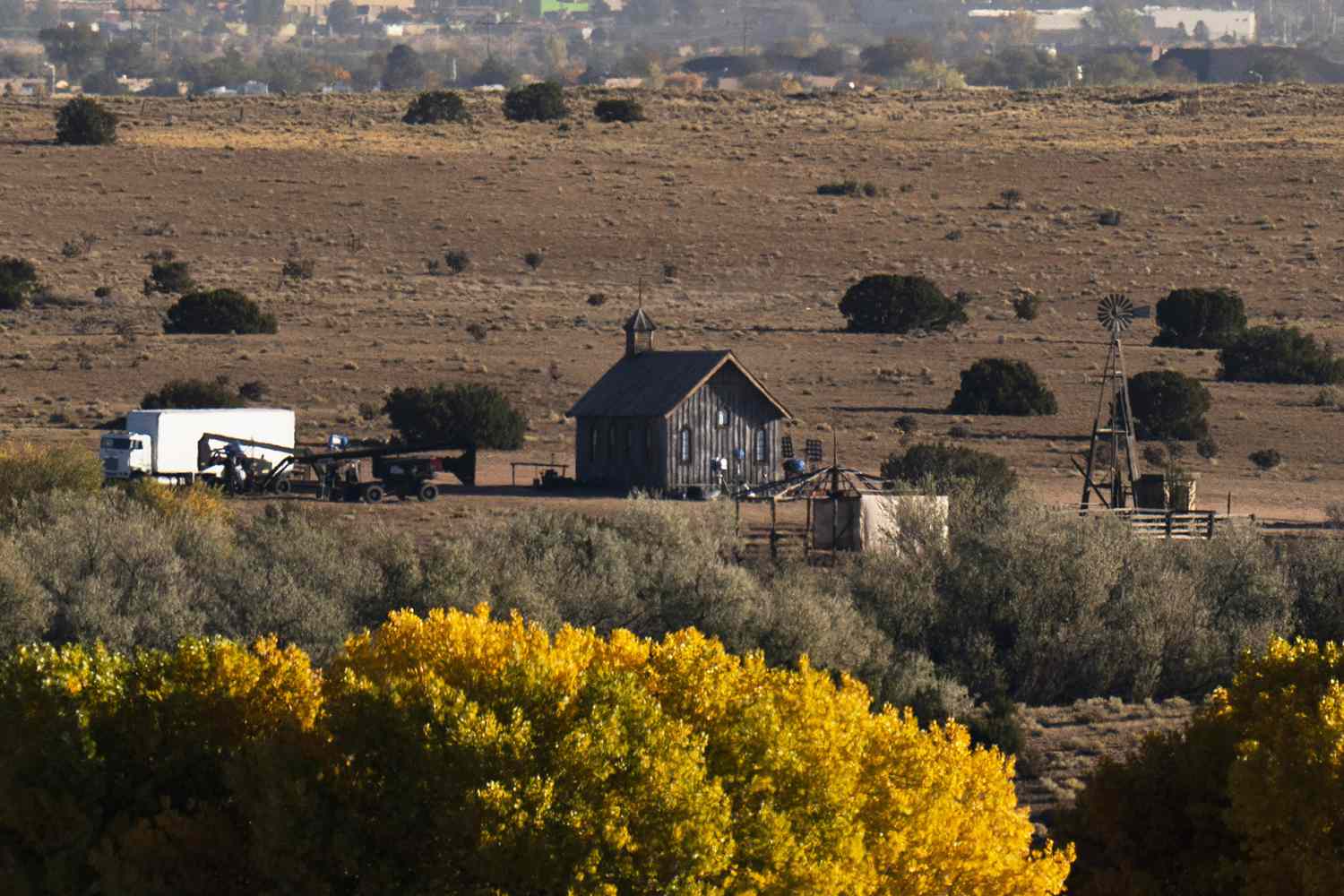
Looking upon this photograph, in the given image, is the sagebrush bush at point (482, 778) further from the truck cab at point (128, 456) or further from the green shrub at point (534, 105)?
the green shrub at point (534, 105)

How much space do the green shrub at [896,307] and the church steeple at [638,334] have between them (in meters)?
16.9

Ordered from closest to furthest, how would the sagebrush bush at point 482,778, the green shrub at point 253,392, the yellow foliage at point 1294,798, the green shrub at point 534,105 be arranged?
the sagebrush bush at point 482,778
the yellow foliage at point 1294,798
the green shrub at point 253,392
the green shrub at point 534,105

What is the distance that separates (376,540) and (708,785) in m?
24.7

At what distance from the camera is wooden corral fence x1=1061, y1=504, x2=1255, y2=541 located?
52.7 metres

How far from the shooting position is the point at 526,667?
26188 mm

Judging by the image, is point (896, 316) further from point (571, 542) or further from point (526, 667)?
point (526, 667)

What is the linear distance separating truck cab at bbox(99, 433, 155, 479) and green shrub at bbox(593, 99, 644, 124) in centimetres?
6142

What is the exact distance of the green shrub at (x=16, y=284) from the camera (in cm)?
7644

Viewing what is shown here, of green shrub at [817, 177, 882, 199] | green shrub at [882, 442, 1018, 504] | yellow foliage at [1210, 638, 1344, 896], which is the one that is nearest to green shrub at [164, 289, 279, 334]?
green shrub at [882, 442, 1018, 504]

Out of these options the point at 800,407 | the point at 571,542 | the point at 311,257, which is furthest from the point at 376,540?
the point at 311,257

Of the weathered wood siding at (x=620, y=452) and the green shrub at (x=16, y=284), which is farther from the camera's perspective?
the green shrub at (x=16, y=284)

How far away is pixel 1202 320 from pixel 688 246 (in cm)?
1990

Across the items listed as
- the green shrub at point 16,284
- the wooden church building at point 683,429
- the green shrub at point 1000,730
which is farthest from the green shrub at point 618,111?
the green shrub at point 1000,730

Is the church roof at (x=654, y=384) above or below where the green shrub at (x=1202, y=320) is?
above
